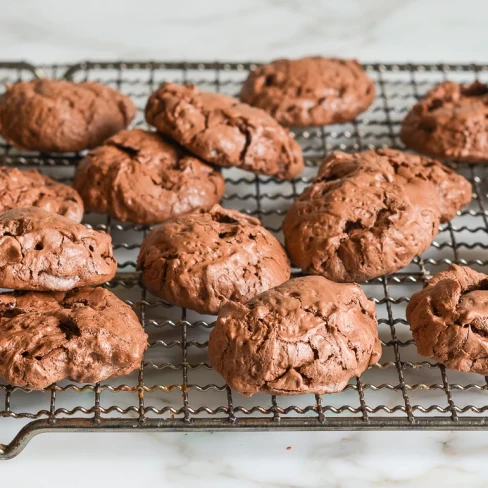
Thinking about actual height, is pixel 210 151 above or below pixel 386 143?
above

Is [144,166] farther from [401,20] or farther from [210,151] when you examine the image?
[401,20]

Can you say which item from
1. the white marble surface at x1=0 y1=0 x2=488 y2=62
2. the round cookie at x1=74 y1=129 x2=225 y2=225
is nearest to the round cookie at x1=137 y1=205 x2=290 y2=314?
the round cookie at x1=74 y1=129 x2=225 y2=225

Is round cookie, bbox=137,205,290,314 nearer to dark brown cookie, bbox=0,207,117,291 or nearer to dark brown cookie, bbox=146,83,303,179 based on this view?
dark brown cookie, bbox=0,207,117,291

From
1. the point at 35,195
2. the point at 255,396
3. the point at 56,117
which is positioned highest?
the point at 56,117

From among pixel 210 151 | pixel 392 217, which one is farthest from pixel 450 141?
pixel 210 151

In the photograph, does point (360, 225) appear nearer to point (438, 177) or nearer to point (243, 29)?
point (438, 177)

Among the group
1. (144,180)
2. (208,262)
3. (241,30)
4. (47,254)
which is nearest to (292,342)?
(208,262)
